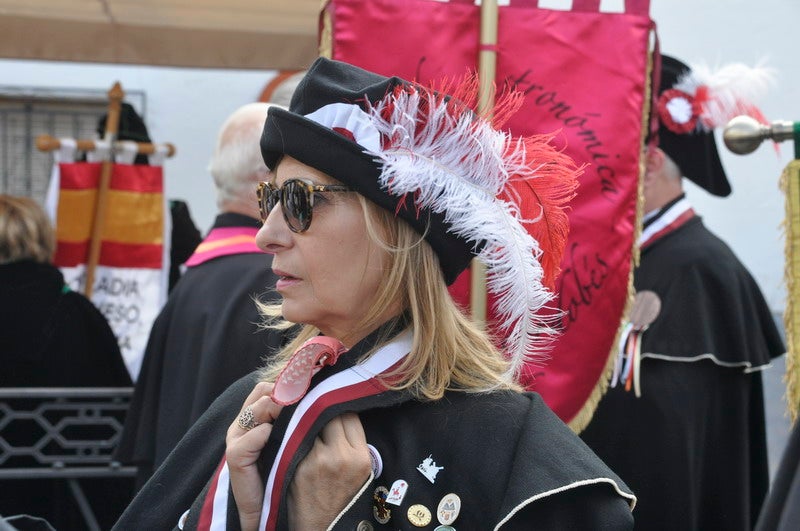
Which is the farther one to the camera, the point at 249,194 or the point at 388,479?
the point at 249,194

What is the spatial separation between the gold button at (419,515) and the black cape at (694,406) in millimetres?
2430

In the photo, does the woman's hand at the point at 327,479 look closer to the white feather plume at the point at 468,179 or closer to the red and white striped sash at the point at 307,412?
the red and white striped sash at the point at 307,412

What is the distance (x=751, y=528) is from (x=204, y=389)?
241 centimetres

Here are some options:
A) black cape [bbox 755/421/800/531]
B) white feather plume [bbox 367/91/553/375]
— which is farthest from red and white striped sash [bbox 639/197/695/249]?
white feather plume [bbox 367/91/553/375]

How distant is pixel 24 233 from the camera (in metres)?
4.70

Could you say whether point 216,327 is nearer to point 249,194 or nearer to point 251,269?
point 251,269

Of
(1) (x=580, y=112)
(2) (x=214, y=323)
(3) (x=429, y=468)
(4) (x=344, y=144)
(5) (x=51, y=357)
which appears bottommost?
(5) (x=51, y=357)

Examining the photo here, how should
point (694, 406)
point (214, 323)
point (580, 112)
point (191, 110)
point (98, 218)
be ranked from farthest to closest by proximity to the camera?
point (191, 110)
point (98, 218)
point (694, 406)
point (214, 323)
point (580, 112)

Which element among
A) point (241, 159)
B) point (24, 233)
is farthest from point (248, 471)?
point (24, 233)

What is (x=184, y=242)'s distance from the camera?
5723 mm

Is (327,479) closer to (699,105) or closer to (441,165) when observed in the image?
(441,165)

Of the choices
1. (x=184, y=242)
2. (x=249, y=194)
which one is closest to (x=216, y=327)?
(x=249, y=194)

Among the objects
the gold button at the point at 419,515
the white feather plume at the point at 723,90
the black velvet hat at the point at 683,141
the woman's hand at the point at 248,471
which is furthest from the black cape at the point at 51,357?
the gold button at the point at 419,515

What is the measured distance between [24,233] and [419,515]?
342 cm
